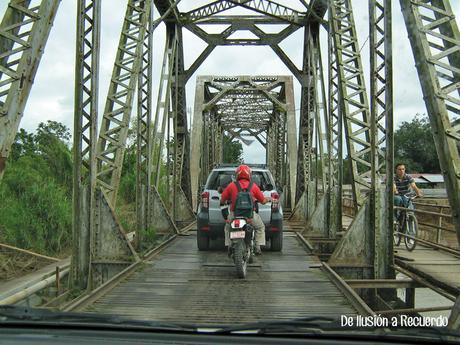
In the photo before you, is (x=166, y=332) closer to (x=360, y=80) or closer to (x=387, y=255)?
(x=387, y=255)

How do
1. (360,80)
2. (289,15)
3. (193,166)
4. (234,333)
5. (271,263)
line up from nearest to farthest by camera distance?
(234,333) < (271,263) < (360,80) < (289,15) < (193,166)

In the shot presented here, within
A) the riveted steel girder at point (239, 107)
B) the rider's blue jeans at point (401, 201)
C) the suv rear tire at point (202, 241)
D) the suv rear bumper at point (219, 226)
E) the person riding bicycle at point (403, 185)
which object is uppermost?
the riveted steel girder at point (239, 107)

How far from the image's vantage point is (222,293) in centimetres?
598

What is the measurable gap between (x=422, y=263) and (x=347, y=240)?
5.55 feet

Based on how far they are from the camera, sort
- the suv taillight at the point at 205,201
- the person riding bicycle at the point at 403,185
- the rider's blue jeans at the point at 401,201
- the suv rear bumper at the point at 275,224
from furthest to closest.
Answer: the rider's blue jeans at the point at 401,201 → the person riding bicycle at the point at 403,185 → the suv taillight at the point at 205,201 → the suv rear bumper at the point at 275,224

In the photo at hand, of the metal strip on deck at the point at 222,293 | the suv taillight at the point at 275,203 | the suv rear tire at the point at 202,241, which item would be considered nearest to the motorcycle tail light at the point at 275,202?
the suv taillight at the point at 275,203

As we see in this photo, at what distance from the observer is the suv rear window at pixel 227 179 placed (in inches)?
393

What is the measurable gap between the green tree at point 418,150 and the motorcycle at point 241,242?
180ft

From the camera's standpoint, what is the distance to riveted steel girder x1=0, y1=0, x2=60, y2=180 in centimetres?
479

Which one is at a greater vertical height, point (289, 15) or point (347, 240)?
point (289, 15)

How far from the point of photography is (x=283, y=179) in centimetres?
2636

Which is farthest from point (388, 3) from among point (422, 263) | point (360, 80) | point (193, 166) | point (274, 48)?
point (193, 166)

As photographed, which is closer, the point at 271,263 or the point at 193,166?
the point at 271,263

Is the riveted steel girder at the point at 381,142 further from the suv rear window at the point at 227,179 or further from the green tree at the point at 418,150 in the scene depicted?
the green tree at the point at 418,150
